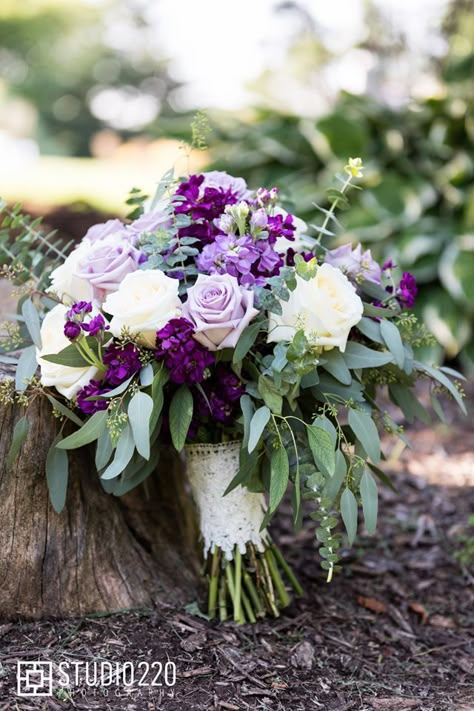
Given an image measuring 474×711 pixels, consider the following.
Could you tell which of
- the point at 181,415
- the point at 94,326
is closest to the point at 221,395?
the point at 181,415

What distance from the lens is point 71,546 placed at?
182 cm

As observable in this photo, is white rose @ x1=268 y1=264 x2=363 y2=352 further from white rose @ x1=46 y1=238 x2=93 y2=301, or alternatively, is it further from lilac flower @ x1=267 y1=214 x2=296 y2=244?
white rose @ x1=46 y1=238 x2=93 y2=301

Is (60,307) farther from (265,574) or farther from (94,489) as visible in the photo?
(265,574)

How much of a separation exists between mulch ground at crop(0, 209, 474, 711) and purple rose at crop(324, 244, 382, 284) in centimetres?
57

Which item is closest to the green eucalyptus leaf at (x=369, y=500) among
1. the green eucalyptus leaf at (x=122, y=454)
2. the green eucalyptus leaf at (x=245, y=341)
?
the green eucalyptus leaf at (x=245, y=341)

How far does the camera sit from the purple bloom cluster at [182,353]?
1490 millimetres

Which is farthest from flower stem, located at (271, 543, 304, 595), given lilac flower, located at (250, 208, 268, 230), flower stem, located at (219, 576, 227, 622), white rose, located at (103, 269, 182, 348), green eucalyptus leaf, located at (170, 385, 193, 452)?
lilac flower, located at (250, 208, 268, 230)

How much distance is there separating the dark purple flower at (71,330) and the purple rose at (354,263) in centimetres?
67

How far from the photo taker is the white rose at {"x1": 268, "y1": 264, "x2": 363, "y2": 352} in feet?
5.12

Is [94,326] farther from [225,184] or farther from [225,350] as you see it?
[225,184]

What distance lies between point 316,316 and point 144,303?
14.3 inches

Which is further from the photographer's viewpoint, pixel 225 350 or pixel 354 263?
pixel 354 263

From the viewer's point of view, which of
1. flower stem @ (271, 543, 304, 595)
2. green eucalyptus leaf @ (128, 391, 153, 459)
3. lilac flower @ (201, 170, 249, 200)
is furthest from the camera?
flower stem @ (271, 543, 304, 595)

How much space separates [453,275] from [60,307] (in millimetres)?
3286
